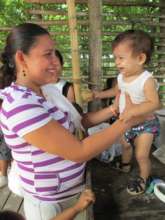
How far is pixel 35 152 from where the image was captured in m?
1.29

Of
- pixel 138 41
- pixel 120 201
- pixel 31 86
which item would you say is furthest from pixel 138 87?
pixel 31 86

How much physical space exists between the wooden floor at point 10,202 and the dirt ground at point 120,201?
656 millimetres

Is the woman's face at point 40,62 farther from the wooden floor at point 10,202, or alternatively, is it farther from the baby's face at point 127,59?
the wooden floor at point 10,202

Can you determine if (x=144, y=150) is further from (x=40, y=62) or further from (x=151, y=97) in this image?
(x=40, y=62)

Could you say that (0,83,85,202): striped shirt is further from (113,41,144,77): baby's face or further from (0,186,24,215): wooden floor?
(0,186,24,215): wooden floor

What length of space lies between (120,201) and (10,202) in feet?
3.37

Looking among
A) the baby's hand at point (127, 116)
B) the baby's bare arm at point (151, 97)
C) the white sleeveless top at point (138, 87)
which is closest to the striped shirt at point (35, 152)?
the baby's hand at point (127, 116)

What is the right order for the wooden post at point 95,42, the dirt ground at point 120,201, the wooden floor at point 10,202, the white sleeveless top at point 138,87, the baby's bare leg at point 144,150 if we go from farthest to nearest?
the wooden post at point 95,42 < the wooden floor at point 10,202 < the baby's bare leg at point 144,150 < the white sleeveless top at point 138,87 < the dirt ground at point 120,201

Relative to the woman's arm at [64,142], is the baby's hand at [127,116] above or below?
above

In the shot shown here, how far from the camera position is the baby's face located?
2277 millimetres

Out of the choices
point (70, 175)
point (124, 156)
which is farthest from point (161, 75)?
point (70, 175)

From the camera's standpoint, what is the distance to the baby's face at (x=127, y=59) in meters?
2.28

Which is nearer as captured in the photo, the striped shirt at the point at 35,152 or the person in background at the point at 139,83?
the striped shirt at the point at 35,152

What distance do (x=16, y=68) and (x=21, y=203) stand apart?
182 cm
